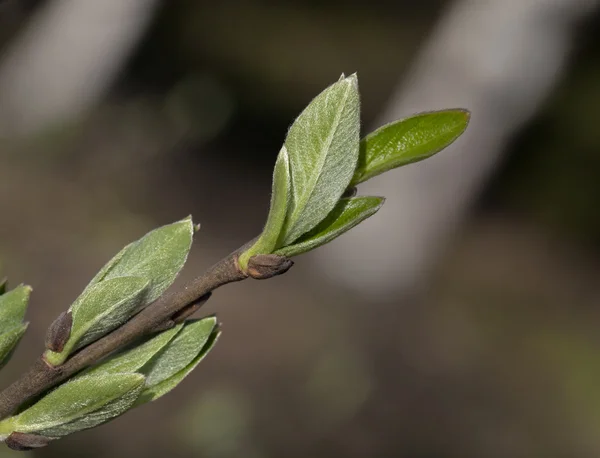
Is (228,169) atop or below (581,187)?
atop

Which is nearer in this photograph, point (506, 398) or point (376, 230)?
point (506, 398)

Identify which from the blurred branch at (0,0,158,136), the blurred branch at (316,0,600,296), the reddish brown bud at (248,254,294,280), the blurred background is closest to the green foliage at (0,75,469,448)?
the reddish brown bud at (248,254,294,280)

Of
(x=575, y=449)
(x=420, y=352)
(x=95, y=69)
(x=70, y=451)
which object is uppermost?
(x=95, y=69)

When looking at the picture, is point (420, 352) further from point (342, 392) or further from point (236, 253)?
point (236, 253)

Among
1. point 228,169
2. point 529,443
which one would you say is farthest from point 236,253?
point 228,169

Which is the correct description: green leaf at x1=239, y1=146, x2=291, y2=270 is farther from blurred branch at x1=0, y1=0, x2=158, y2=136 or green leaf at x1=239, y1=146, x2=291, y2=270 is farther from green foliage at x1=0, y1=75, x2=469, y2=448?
blurred branch at x1=0, y1=0, x2=158, y2=136
